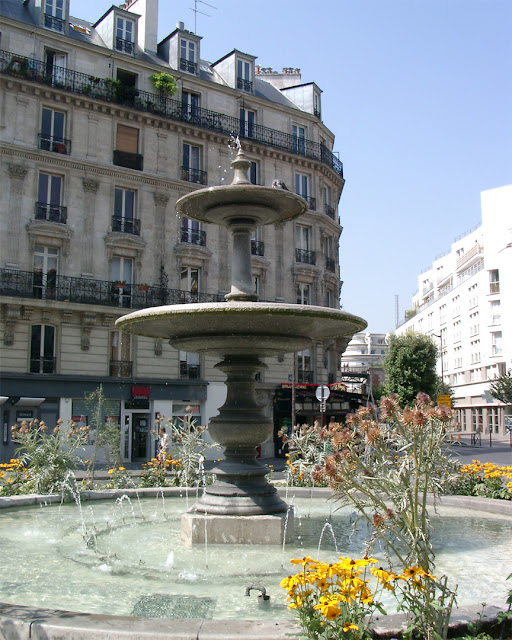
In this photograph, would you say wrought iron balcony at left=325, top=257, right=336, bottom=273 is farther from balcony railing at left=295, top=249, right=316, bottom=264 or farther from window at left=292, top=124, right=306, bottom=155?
window at left=292, top=124, right=306, bottom=155

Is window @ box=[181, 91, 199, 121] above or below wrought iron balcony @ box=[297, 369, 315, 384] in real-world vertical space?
above

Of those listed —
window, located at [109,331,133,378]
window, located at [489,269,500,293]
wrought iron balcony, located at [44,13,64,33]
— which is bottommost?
window, located at [109,331,133,378]

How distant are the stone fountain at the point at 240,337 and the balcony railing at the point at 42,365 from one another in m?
18.2

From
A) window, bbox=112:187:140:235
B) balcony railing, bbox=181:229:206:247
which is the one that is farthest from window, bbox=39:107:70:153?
balcony railing, bbox=181:229:206:247

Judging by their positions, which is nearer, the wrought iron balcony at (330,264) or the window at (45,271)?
the window at (45,271)

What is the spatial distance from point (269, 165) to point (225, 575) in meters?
29.4

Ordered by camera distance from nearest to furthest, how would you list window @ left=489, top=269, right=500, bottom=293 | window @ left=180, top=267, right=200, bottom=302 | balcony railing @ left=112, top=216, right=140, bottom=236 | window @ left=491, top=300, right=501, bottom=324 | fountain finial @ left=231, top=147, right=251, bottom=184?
fountain finial @ left=231, top=147, right=251, bottom=184 → balcony railing @ left=112, top=216, right=140, bottom=236 → window @ left=180, top=267, right=200, bottom=302 → window @ left=491, top=300, right=501, bottom=324 → window @ left=489, top=269, right=500, bottom=293

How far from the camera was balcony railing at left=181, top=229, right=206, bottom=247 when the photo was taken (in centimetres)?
2983

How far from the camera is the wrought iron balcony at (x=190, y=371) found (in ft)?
Result: 95.9

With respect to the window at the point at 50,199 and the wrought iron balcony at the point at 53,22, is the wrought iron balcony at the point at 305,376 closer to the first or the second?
the window at the point at 50,199

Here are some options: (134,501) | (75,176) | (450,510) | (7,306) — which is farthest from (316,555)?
(75,176)

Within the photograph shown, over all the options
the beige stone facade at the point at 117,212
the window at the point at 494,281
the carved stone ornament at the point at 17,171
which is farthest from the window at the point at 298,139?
the window at the point at 494,281

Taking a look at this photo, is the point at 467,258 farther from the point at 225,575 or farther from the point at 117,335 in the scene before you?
the point at 225,575

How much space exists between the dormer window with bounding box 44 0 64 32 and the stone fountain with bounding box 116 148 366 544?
75.9ft
